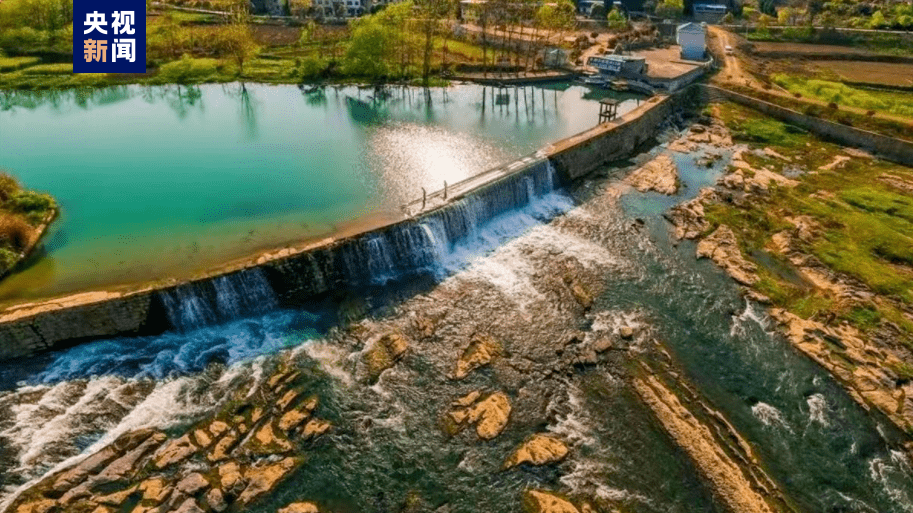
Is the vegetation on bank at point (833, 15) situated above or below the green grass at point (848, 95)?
above

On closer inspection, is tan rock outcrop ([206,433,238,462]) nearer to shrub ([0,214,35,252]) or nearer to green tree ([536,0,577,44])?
shrub ([0,214,35,252])

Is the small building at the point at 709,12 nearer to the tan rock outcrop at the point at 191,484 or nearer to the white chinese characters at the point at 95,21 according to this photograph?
the white chinese characters at the point at 95,21

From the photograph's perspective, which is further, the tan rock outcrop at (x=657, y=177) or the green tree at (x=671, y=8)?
the green tree at (x=671, y=8)

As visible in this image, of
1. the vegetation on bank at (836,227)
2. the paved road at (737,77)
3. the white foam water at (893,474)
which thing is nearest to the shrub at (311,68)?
the paved road at (737,77)

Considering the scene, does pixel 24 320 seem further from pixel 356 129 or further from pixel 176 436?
pixel 356 129

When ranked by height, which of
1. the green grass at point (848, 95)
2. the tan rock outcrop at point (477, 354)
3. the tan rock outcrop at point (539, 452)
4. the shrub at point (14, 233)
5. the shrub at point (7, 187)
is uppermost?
the green grass at point (848, 95)

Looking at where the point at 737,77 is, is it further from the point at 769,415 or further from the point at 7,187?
the point at 7,187

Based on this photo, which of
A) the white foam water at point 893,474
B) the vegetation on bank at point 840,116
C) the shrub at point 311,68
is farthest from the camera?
the shrub at point 311,68

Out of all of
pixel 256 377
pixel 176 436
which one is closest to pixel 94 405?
pixel 176 436

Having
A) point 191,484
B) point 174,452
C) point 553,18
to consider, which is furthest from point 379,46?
point 191,484
